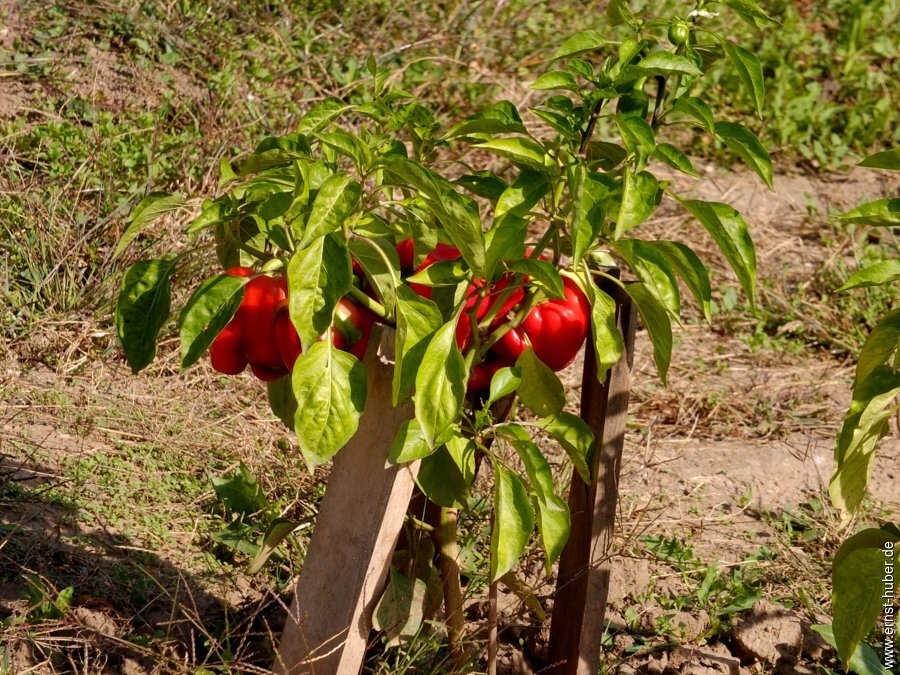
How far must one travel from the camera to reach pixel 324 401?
4.69 feet

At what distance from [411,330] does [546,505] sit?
0.36 m

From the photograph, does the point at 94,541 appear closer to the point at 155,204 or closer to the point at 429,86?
the point at 155,204

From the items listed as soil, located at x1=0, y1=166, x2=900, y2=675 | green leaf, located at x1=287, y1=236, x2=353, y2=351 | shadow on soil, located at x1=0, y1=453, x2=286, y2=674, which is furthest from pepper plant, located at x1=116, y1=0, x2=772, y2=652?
shadow on soil, located at x1=0, y1=453, x2=286, y2=674

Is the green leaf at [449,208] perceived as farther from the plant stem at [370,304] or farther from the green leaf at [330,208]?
the plant stem at [370,304]

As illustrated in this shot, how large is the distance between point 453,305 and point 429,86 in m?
3.14

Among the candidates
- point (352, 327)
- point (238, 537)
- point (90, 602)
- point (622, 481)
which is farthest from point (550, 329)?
point (622, 481)

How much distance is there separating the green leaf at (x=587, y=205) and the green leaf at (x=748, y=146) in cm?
22

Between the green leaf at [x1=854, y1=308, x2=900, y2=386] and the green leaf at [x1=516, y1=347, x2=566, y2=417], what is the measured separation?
46 cm

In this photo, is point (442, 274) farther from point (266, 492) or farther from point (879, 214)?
point (266, 492)

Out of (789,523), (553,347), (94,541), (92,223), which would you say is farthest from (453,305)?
(92,223)

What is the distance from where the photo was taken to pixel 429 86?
4574 mm

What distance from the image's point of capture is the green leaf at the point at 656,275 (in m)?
1.50

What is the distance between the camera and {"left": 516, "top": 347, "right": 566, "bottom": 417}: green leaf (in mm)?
1646

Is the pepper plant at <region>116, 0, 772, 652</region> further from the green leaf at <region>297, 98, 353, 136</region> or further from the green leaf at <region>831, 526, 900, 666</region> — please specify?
the green leaf at <region>831, 526, 900, 666</region>
